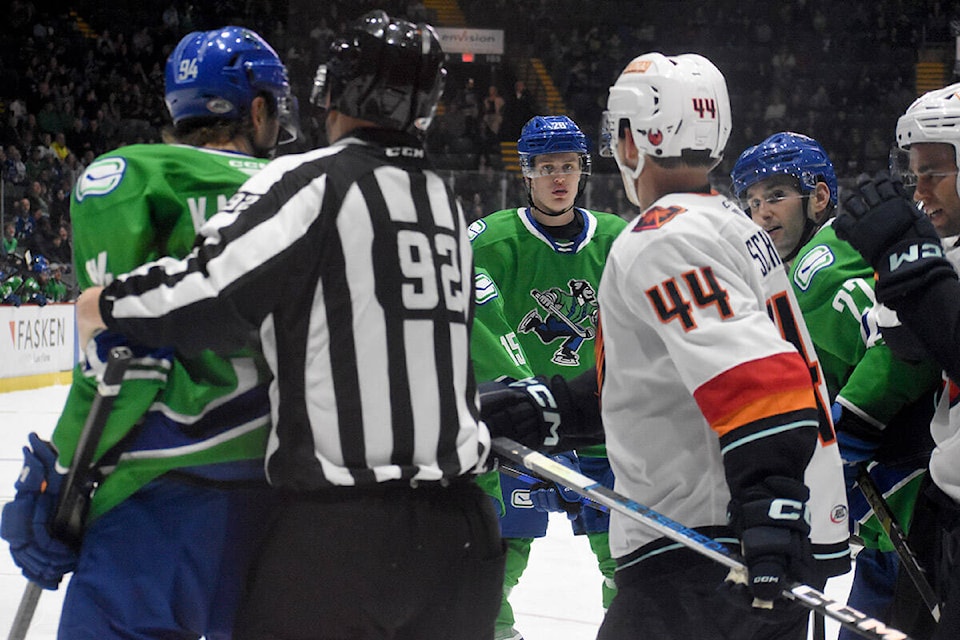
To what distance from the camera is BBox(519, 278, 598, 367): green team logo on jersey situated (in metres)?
3.59

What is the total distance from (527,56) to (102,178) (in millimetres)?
15276

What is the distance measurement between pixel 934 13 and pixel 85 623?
51.4 ft

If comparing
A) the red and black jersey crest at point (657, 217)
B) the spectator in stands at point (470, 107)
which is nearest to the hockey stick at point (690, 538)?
the red and black jersey crest at point (657, 217)

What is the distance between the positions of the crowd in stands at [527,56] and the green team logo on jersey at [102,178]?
11.3 m

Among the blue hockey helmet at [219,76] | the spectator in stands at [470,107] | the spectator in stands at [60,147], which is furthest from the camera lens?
the spectator in stands at [470,107]

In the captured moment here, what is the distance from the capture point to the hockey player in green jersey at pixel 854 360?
2293 millimetres

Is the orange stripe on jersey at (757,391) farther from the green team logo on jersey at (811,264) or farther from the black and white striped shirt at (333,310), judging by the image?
the green team logo on jersey at (811,264)

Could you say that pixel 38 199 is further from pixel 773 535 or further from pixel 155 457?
pixel 773 535

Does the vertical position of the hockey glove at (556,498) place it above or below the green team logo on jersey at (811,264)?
below

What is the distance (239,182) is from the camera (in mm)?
1640

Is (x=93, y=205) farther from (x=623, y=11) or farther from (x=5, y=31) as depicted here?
(x=623, y=11)

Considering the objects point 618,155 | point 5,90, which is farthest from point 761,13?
point 618,155

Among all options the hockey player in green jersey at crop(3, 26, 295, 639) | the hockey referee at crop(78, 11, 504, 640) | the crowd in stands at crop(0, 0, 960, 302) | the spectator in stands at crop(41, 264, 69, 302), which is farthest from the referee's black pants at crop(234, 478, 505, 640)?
the crowd in stands at crop(0, 0, 960, 302)

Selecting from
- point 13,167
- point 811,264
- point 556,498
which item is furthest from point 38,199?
point 811,264
